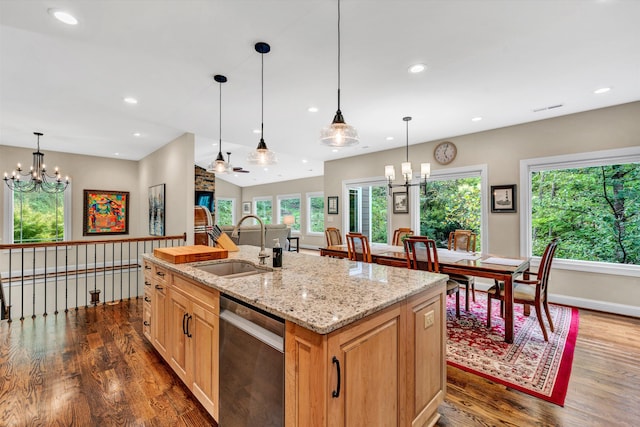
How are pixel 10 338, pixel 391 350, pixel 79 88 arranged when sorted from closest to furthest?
pixel 391 350, pixel 10 338, pixel 79 88

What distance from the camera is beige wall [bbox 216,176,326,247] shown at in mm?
10117

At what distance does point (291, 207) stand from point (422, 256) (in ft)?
27.0

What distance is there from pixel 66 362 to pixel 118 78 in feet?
9.13

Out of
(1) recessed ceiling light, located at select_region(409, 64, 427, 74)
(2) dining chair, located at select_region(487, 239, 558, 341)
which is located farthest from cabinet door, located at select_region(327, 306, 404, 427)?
(1) recessed ceiling light, located at select_region(409, 64, 427, 74)

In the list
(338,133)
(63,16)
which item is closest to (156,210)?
(63,16)

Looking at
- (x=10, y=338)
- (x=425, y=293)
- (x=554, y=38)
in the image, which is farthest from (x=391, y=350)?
(x=10, y=338)

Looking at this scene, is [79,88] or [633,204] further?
[633,204]

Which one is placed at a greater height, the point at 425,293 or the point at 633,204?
the point at 633,204

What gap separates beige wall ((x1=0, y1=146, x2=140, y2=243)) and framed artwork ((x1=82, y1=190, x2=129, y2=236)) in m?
0.10

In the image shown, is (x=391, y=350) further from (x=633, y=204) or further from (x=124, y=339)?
(x=633, y=204)

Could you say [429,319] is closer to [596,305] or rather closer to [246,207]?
[596,305]

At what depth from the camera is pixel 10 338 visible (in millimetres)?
2861

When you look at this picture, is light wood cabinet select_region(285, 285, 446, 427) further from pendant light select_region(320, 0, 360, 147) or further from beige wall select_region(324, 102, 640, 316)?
beige wall select_region(324, 102, 640, 316)

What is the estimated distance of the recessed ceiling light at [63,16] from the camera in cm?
198
